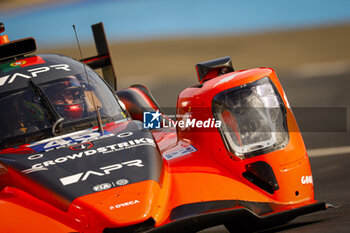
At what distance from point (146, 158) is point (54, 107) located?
3.82 feet

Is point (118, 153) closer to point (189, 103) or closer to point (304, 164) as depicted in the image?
point (189, 103)

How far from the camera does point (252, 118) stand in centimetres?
499

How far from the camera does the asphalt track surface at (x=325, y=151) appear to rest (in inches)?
195

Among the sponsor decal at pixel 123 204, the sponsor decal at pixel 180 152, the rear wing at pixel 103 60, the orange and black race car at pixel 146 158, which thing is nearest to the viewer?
the sponsor decal at pixel 123 204

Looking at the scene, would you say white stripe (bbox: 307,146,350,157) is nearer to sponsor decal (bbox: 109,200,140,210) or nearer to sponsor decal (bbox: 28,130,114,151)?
sponsor decal (bbox: 28,130,114,151)

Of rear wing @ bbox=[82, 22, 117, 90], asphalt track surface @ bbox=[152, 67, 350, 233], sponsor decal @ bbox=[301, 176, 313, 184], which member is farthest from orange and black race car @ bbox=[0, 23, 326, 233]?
rear wing @ bbox=[82, 22, 117, 90]

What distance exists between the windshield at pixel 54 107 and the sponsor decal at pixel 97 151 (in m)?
0.61

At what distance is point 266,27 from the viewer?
40344 millimetres

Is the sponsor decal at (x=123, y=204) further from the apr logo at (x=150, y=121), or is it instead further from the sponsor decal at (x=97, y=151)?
the apr logo at (x=150, y=121)

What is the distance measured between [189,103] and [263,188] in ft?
3.41

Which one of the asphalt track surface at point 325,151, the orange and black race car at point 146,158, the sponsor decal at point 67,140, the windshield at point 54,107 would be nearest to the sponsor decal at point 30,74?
the orange and black race car at point 146,158

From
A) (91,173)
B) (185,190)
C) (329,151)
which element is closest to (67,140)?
(91,173)

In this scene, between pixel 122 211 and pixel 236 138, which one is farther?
pixel 236 138

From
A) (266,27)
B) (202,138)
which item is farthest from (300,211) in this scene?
(266,27)
